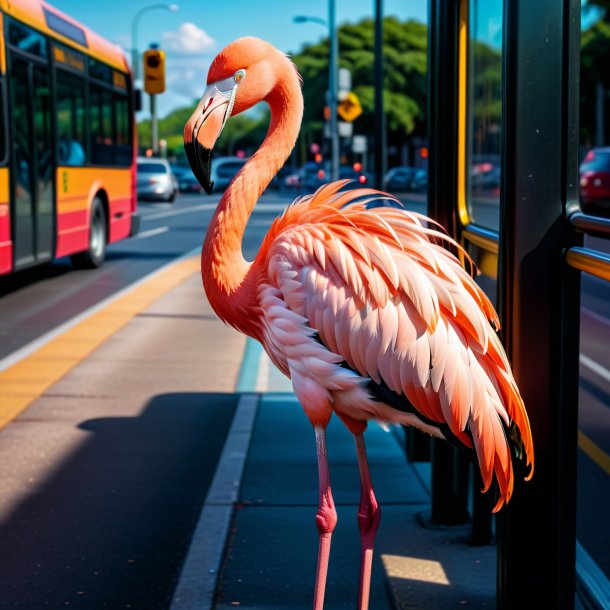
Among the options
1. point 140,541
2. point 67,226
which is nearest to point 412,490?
point 140,541

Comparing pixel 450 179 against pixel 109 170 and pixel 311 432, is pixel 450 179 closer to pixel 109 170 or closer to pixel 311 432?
pixel 311 432

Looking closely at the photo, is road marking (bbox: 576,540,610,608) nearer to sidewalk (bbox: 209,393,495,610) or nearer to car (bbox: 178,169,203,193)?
sidewalk (bbox: 209,393,495,610)

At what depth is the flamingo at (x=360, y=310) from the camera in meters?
2.88

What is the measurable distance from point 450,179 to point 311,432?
234cm

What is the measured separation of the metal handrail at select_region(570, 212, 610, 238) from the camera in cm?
272

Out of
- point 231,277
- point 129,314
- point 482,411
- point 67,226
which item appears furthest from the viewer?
point 67,226

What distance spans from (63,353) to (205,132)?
614 centimetres

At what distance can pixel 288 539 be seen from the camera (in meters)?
4.56

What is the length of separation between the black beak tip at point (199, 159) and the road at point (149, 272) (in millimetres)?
1105

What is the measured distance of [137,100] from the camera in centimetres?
1888

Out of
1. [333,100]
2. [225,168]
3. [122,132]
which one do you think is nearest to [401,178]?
[225,168]

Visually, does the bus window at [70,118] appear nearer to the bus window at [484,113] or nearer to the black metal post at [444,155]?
the black metal post at [444,155]

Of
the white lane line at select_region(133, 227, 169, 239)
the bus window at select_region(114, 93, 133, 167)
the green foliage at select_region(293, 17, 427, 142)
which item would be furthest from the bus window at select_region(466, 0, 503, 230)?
the green foliage at select_region(293, 17, 427, 142)

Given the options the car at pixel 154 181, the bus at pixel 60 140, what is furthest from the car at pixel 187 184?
the bus at pixel 60 140
